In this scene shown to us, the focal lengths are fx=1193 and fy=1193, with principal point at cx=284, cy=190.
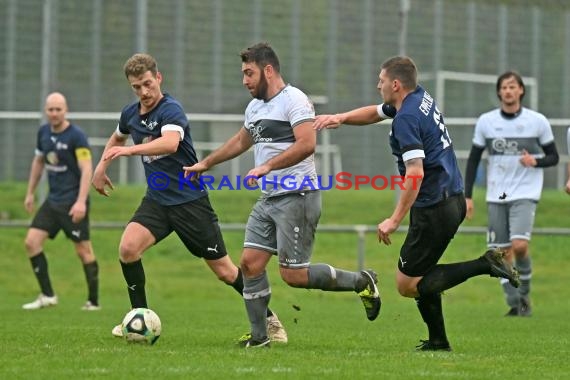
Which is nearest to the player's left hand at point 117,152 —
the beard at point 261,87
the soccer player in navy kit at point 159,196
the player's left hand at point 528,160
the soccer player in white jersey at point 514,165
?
the soccer player in navy kit at point 159,196

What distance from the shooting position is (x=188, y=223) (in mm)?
9094

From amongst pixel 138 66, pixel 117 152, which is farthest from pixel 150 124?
pixel 117 152

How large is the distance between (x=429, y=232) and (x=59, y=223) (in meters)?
6.35

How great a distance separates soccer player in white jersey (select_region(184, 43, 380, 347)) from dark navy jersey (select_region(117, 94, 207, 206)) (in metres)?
0.76

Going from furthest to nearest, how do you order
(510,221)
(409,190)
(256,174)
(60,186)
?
(60,186), (510,221), (256,174), (409,190)

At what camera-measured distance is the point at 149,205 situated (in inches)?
358

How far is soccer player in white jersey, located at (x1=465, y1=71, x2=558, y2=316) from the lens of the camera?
1200 centimetres

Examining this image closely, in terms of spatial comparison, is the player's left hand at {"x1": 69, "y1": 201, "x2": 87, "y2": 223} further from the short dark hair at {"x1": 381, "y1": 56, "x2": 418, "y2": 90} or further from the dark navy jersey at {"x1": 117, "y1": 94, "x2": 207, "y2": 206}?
the short dark hair at {"x1": 381, "y1": 56, "x2": 418, "y2": 90}

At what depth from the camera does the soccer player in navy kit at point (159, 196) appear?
28.9 feet

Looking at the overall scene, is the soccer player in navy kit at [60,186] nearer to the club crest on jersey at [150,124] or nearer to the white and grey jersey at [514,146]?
the club crest on jersey at [150,124]

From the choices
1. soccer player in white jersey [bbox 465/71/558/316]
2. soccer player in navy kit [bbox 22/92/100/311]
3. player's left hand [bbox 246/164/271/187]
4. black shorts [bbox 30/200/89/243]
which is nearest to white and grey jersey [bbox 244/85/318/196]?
player's left hand [bbox 246/164/271/187]

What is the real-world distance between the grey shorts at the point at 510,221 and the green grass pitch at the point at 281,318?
829 millimetres

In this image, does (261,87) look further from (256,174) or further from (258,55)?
(256,174)

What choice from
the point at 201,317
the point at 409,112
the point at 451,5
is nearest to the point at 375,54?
the point at 451,5
